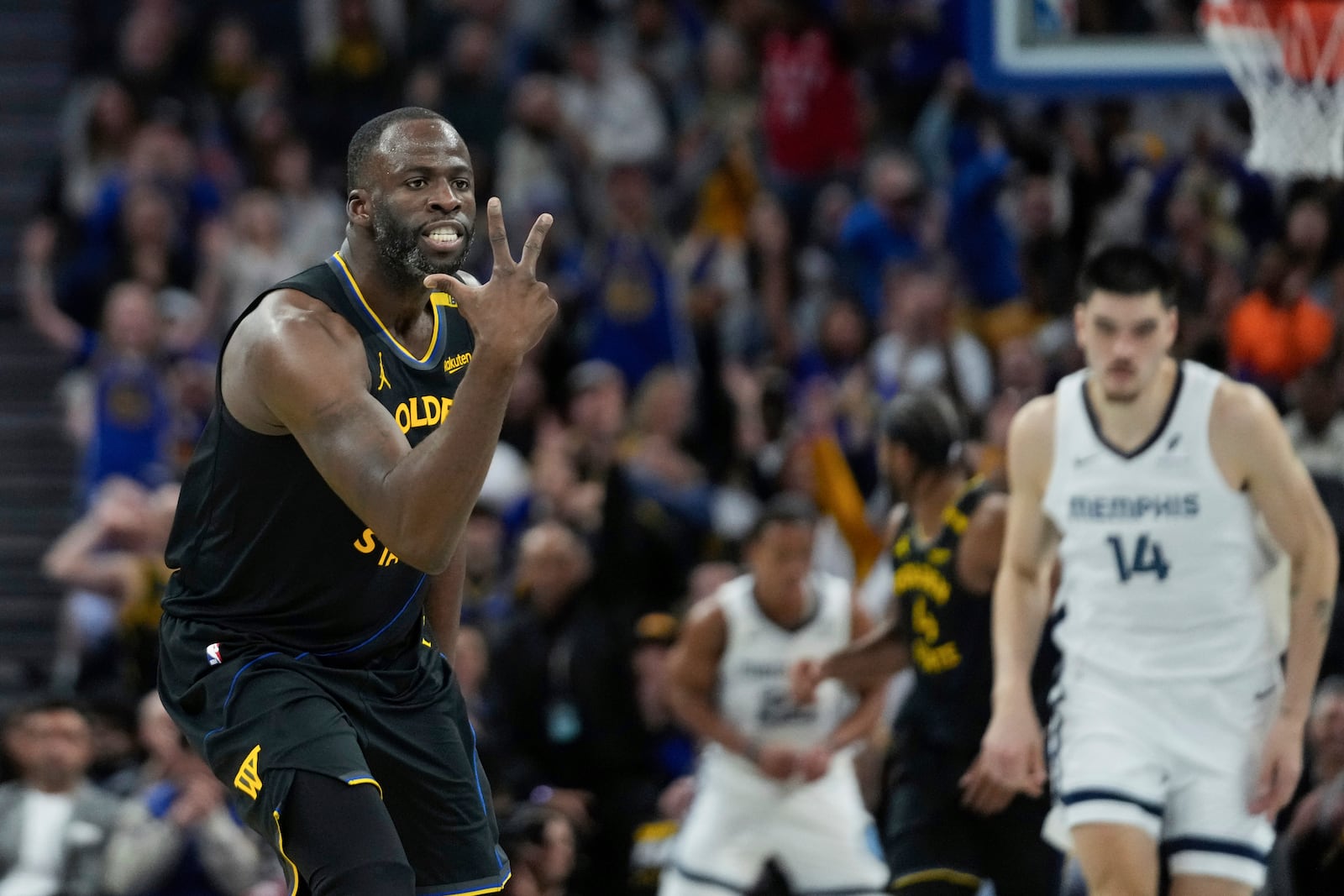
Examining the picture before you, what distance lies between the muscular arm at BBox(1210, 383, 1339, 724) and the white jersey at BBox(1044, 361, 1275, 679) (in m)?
0.09

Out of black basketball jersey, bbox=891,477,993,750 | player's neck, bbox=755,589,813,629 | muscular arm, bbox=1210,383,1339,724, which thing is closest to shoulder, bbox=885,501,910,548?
black basketball jersey, bbox=891,477,993,750

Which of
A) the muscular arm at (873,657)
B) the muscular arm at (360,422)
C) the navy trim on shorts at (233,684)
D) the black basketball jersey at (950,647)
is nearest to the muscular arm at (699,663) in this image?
the muscular arm at (873,657)

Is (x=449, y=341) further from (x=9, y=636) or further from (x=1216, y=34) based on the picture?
(x=9, y=636)

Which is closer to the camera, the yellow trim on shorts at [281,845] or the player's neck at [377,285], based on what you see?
the yellow trim on shorts at [281,845]

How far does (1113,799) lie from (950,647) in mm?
1201

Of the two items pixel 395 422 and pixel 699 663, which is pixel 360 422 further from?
pixel 699 663

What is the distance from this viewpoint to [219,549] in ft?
15.1

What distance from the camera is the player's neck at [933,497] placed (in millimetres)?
6895

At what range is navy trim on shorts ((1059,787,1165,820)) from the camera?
5.61 metres

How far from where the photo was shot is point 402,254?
4484mm

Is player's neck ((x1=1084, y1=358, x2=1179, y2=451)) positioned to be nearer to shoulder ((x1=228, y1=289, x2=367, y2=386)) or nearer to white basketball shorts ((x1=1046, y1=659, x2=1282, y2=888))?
white basketball shorts ((x1=1046, y1=659, x2=1282, y2=888))

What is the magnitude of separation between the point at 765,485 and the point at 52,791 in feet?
14.5

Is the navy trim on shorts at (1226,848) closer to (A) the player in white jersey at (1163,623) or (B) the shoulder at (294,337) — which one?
(A) the player in white jersey at (1163,623)

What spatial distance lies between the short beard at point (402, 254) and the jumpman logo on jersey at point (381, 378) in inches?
7.5
